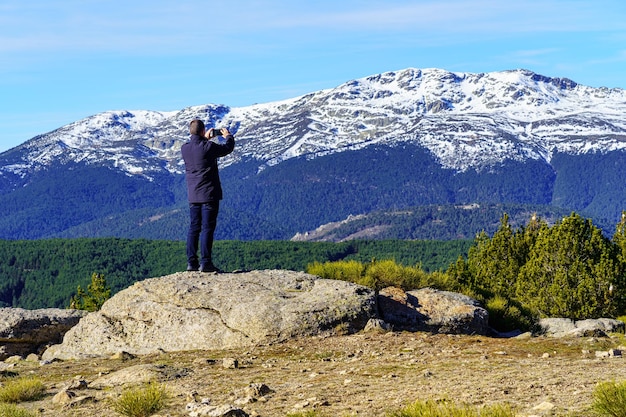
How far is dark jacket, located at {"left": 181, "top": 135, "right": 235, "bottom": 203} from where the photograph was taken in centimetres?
1925

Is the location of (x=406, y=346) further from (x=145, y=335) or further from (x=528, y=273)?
(x=528, y=273)

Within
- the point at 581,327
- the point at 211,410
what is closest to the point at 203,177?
the point at 581,327

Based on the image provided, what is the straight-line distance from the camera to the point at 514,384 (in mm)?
11070

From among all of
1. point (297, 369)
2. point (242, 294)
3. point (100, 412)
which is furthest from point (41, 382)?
point (242, 294)

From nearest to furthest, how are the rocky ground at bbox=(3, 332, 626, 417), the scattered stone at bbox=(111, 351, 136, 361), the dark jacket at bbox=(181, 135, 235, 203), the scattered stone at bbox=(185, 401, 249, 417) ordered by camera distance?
the scattered stone at bbox=(185, 401, 249, 417)
the rocky ground at bbox=(3, 332, 626, 417)
the scattered stone at bbox=(111, 351, 136, 361)
the dark jacket at bbox=(181, 135, 235, 203)

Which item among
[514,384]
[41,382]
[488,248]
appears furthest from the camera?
[488,248]

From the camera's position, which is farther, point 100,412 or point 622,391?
point 100,412

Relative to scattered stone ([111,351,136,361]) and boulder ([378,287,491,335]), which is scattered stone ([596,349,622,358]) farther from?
scattered stone ([111,351,136,361])

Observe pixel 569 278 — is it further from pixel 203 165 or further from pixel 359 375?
pixel 359 375

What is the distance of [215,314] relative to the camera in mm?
17781

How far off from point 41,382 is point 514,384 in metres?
7.62

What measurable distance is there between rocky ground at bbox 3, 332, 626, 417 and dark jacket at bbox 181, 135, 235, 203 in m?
4.65

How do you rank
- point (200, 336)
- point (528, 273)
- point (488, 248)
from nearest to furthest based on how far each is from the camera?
point (200, 336), point (528, 273), point (488, 248)

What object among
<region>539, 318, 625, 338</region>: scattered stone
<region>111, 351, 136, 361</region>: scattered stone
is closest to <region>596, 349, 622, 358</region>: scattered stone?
<region>539, 318, 625, 338</region>: scattered stone
